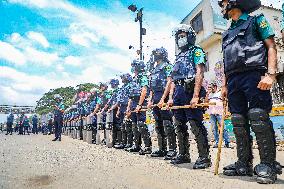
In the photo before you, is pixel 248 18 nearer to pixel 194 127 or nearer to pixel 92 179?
pixel 194 127

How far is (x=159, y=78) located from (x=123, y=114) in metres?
2.93

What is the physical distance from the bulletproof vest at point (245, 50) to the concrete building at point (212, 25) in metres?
17.7

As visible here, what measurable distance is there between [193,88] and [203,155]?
3.56ft

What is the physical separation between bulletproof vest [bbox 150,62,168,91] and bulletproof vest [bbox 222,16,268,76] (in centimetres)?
255

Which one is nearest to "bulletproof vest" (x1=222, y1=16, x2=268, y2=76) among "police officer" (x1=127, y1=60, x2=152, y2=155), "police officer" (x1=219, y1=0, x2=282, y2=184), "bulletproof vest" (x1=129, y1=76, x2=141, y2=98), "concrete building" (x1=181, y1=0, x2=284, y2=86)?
"police officer" (x1=219, y1=0, x2=282, y2=184)

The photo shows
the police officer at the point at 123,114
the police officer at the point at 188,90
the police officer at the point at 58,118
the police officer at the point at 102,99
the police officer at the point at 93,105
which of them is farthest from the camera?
the police officer at the point at 58,118

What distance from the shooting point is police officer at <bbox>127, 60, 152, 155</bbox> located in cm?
682

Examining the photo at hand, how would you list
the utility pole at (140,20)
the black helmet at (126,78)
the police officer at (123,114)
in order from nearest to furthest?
the police officer at (123,114)
the black helmet at (126,78)
the utility pole at (140,20)

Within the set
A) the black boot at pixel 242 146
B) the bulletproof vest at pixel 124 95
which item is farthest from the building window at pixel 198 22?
the black boot at pixel 242 146

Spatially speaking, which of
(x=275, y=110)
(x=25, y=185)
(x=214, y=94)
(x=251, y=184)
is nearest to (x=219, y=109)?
(x=214, y=94)

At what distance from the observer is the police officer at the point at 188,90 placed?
4.30 metres

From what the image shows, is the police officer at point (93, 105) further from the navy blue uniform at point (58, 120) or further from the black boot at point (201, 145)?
the black boot at point (201, 145)

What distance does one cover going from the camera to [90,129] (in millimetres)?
12688

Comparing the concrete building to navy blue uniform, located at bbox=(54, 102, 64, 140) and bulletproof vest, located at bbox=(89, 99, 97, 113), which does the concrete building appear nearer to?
bulletproof vest, located at bbox=(89, 99, 97, 113)
